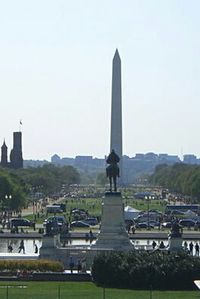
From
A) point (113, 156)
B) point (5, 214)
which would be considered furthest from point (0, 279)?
point (5, 214)

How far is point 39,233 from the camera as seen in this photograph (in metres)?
69.6

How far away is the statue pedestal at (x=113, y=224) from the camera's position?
50.8 meters

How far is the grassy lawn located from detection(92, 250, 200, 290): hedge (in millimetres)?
832

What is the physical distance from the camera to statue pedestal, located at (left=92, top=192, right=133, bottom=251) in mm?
50812

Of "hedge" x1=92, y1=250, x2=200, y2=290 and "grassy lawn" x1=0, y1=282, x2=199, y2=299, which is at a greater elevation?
"hedge" x1=92, y1=250, x2=200, y2=290

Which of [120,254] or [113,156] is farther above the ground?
[113,156]

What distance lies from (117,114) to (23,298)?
78333mm

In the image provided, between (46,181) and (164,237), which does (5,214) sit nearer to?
(164,237)

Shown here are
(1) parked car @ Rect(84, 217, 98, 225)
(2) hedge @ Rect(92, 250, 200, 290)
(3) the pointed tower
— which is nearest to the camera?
(2) hedge @ Rect(92, 250, 200, 290)

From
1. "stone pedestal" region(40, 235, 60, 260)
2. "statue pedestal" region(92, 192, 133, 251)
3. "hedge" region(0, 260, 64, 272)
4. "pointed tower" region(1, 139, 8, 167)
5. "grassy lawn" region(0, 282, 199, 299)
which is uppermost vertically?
"pointed tower" region(1, 139, 8, 167)

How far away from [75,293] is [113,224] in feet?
49.4

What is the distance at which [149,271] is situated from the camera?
127 feet

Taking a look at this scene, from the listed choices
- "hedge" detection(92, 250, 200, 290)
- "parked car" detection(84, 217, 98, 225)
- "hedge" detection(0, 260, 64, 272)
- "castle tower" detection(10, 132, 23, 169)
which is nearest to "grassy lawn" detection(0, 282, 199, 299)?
"hedge" detection(92, 250, 200, 290)

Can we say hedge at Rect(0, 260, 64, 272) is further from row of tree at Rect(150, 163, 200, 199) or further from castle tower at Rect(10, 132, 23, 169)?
castle tower at Rect(10, 132, 23, 169)
